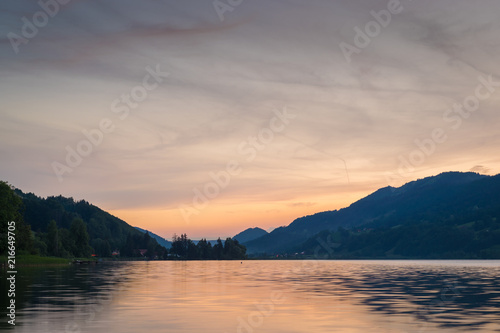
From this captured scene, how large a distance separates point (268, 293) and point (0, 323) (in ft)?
114

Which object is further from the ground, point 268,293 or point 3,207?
point 3,207

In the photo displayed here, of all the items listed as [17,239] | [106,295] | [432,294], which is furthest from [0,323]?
[17,239]

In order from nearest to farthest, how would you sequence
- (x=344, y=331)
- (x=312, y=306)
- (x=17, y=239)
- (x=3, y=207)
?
(x=344, y=331) < (x=312, y=306) < (x=3, y=207) < (x=17, y=239)

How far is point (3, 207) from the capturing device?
149m

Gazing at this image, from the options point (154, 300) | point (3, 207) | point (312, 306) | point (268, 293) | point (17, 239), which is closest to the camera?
point (312, 306)

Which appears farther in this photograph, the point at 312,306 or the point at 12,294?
the point at 12,294

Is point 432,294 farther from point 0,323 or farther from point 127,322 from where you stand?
point 0,323

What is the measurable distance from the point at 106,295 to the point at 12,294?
9.95m

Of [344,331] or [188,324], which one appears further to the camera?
[188,324]

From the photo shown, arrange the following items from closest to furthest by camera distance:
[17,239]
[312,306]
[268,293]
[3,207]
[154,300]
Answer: [312,306] < [154,300] < [268,293] < [3,207] < [17,239]

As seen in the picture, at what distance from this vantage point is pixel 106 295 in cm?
5934

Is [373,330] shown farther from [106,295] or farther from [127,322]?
[106,295]

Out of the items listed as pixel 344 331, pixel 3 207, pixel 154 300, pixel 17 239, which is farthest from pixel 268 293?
pixel 17 239

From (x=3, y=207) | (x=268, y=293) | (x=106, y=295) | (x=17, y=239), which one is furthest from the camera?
(x=17, y=239)
